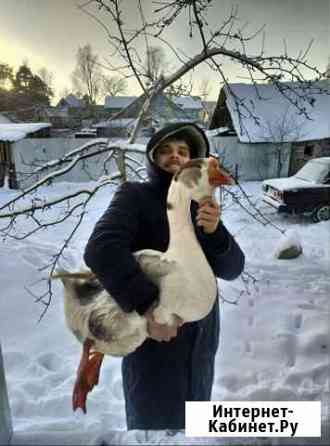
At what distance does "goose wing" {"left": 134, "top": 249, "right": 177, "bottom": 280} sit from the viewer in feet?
1.33

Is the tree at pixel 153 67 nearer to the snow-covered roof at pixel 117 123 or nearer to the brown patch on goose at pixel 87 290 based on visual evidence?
the snow-covered roof at pixel 117 123

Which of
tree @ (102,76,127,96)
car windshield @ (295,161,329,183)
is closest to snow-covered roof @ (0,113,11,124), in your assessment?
tree @ (102,76,127,96)

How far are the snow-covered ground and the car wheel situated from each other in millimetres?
30

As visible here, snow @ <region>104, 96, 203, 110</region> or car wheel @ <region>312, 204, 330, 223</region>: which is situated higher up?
snow @ <region>104, 96, 203, 110</region>

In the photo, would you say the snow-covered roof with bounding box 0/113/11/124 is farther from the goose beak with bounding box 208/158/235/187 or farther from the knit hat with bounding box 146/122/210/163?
the goose beak with bounding box 208/158/235/187

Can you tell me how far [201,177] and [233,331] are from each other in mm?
552

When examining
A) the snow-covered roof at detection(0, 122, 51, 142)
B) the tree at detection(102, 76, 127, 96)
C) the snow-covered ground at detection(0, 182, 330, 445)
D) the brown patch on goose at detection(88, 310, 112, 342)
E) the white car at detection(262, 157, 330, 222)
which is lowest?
the snow-covered ground at detection(0, 182, 330, 445)

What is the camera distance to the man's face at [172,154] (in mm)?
454

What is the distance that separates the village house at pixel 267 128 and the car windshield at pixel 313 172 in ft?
0.06

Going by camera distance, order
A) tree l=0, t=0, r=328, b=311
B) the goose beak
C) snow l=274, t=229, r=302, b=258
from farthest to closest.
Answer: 1. snow l=274, t=229, r=302, b=258
2. tree l=0, t=0, r=328, b=311
3. the goose beak

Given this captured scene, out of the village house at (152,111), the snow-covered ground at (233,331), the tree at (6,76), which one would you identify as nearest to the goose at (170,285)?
the snow-covered ground at (233,331)

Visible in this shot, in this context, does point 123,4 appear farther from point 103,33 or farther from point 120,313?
point 120,313

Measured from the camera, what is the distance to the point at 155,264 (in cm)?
41

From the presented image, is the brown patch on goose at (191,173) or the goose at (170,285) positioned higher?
the brown patch on goose at (191,173)
